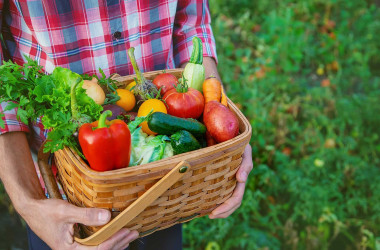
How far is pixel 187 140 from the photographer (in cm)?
132

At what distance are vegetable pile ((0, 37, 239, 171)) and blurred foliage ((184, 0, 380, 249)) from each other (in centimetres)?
128

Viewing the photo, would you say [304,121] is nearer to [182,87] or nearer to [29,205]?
[182,87]

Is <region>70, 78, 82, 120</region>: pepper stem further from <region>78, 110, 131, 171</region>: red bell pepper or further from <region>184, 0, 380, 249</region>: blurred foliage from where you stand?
<region>184, 0, 380, 249</region>: blurred foliage

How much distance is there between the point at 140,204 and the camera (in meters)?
1.27

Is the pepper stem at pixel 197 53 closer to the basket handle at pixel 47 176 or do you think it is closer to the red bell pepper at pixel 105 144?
the red bell pepper at pixel 105 144

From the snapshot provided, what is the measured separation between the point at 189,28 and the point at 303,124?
6.24 ft

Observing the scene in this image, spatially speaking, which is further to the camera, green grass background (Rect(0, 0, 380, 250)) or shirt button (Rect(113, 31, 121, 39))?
green grass background (Rect(0, 0, 380, 250))

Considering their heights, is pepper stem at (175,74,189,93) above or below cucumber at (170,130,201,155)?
above

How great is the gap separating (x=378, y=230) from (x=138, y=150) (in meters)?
2.11

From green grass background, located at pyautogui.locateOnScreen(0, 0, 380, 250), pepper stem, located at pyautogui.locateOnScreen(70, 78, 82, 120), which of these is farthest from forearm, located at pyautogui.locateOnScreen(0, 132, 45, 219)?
green grass background, located at pyautogui.locateOnScreen(0, 0, 380, 250)

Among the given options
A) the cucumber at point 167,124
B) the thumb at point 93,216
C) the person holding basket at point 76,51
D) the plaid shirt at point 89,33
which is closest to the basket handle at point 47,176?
the person holding basket at point 76,51

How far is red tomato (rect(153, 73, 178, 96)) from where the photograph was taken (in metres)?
1.59

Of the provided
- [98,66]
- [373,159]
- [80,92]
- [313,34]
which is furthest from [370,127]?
[80,92]

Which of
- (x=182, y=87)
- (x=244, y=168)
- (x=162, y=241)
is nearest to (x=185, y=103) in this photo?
(x=182, y=87)
